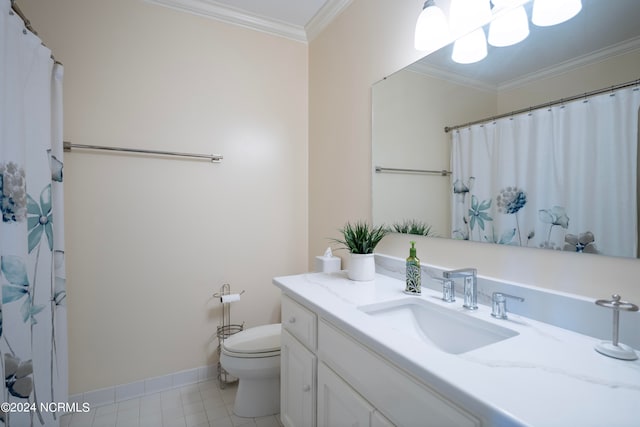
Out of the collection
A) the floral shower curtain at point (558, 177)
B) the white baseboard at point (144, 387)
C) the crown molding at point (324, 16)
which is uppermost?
the crown molding at point (324, 16)

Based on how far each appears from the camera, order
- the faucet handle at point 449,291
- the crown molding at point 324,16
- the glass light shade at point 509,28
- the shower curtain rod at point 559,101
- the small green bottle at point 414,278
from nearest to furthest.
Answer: the shower curtain rod at point 559,101 < the glass light shade at point 509,28 < the faucet handle at point 449,291 < the small green bottle at point 414,278 < the crown molding at point 324,16

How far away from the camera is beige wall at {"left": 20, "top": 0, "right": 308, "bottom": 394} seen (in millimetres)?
1731

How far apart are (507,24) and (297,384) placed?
1.53 m

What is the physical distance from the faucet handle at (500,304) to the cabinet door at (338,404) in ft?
1.59

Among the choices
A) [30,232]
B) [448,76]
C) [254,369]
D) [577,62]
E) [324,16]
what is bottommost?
[254,369]

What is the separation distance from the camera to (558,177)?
0.94 meters

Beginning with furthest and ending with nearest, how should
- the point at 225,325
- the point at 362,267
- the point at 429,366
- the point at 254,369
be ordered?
the point at 225,325
the point at 254,369
the point at 362,267
the point at 429,366

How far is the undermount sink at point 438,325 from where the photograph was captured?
955 mm

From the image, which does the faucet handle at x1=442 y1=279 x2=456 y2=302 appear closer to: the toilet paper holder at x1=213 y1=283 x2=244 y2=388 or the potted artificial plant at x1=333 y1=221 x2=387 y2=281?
the potted artificial plant at x1=333 y1=221 x2=387 y2=281

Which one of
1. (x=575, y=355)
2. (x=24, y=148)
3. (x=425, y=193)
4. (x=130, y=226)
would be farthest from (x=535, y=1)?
(x=130, y=226)

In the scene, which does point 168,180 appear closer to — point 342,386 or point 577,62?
point 342,386

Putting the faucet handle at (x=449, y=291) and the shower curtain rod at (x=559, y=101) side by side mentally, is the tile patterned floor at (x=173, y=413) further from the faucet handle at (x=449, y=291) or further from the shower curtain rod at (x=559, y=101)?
the shower curtain rod at (x=559, y=101)

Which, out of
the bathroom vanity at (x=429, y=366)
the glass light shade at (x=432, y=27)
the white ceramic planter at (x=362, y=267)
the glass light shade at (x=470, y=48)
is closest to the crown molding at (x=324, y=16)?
the glass light shade at (x=432, y=27)

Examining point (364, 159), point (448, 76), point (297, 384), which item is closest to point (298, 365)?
point (297, 384)
